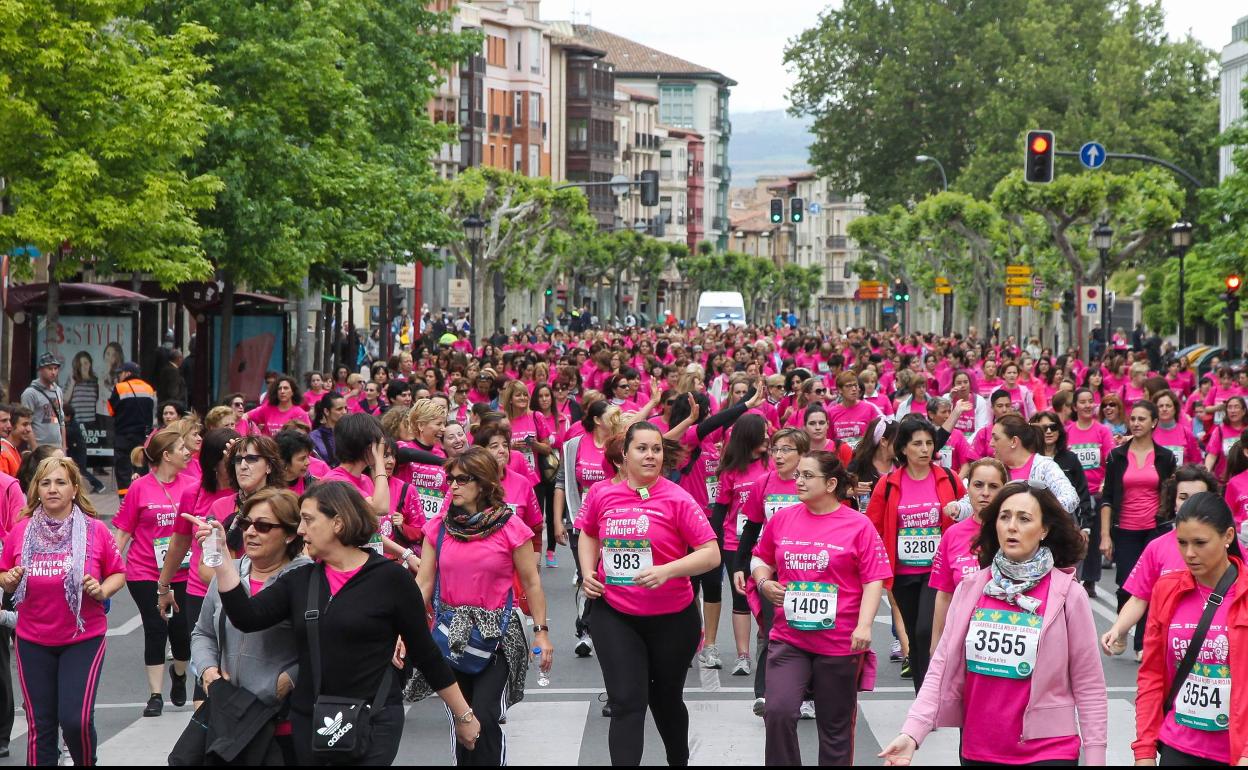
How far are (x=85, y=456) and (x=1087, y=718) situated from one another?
1988 centimetres

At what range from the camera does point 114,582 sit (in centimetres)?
902

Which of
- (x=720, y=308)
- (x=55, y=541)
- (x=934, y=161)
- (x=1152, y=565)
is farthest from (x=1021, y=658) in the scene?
(x=720, y=308)

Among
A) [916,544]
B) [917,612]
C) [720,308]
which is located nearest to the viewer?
[916,544]

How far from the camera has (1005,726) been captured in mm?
6359

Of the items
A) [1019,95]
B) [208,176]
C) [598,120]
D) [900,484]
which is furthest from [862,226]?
[900,484]

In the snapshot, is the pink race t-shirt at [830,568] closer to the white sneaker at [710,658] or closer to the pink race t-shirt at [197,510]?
the pink race t-shirt at [197,510]

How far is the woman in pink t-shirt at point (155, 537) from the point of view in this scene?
10672mm

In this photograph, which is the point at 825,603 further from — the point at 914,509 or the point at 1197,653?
the point at 914,509

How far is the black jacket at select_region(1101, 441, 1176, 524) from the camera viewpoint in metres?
13.6

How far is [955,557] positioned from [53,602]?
3.86m

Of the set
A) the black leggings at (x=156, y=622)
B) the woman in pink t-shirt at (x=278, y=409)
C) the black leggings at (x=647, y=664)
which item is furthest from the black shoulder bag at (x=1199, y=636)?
the woman in pink t-shirt at (x=278, y=409)

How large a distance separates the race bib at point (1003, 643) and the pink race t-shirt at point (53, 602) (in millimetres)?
4125

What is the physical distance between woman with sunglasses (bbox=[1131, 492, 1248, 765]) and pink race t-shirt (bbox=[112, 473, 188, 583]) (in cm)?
555

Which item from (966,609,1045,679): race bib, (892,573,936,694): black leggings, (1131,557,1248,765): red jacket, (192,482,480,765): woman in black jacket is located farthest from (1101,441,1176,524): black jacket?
(192,482,480,765): woman in black jacket
